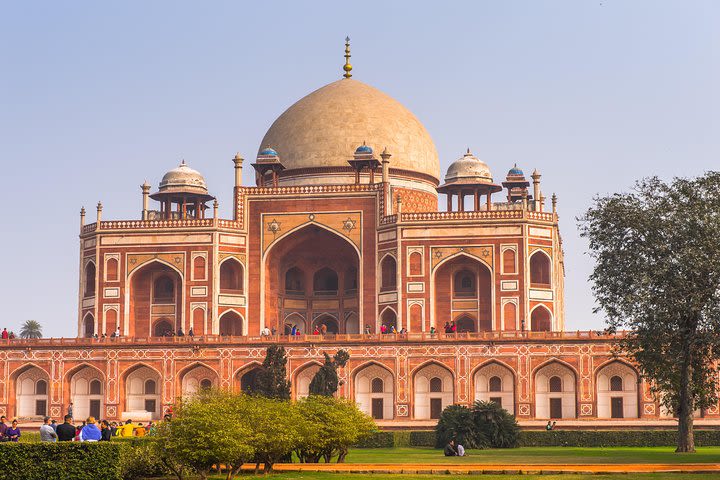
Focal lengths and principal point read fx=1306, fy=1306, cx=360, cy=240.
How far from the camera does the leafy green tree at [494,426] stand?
38875 mm

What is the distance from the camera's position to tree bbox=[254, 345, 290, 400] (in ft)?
135

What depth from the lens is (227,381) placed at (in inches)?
1957

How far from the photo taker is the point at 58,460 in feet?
72.3

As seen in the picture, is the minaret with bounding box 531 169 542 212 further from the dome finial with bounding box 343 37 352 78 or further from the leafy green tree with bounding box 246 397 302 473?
the leafy green tree with bounding box 246 397 302 473

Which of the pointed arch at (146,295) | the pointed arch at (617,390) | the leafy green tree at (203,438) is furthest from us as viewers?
the pointed arch at (146,295)

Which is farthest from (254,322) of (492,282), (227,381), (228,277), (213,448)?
(213,448)

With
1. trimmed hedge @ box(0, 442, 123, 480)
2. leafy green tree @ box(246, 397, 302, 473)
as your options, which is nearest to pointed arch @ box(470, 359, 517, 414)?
leafy green tree @ box(246, 397, 302, 473)

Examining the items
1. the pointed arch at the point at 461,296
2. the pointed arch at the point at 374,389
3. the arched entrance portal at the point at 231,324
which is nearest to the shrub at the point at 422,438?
the pointed arch at the point at 374,389

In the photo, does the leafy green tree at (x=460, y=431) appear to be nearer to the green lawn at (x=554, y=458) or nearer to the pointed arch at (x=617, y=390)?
the green lawn at (x=554, y=458)

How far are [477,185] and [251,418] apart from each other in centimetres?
3412

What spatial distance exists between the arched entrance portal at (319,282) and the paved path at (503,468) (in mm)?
31275

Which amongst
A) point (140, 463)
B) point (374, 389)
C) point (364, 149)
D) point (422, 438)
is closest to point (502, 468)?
point (140, 463)

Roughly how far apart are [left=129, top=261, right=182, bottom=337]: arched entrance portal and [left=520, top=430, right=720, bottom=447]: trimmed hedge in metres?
20.6

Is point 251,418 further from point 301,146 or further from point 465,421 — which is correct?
point 301,146
